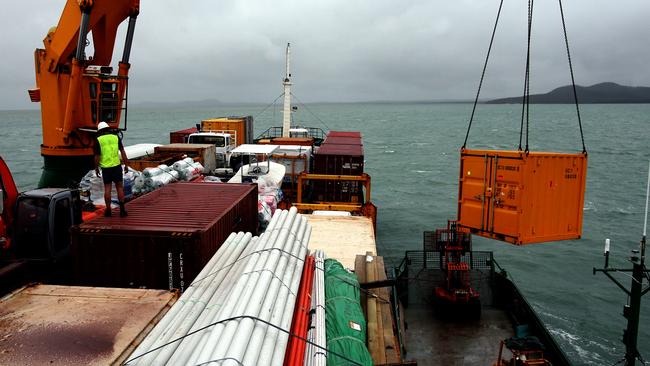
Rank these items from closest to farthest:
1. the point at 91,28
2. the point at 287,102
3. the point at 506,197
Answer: the point at 506,197 < the point at 91,28 < the point at 287,102

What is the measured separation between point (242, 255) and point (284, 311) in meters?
2.23

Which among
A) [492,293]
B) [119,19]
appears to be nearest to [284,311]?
[492,293]

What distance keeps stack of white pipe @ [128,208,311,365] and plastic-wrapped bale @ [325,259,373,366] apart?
2.07 feet

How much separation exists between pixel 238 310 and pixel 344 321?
1857 millimetres

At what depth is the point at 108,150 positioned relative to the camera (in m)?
9.78

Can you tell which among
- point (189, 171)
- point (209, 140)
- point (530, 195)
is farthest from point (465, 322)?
point (209, 140)

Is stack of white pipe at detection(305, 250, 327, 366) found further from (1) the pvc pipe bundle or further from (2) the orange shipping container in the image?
(1) the pvc pipe bundle

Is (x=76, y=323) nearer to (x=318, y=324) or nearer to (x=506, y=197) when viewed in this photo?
(x=318, y=324)

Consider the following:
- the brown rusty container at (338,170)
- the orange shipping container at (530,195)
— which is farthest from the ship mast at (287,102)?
the orange shipping container at (530,195)

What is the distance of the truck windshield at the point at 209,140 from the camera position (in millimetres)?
32062

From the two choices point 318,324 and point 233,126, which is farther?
point 233,126

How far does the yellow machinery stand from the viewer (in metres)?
17.0

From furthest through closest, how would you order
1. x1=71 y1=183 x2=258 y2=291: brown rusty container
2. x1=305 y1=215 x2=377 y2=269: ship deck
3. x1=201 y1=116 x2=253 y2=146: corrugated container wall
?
x1=201 y1=116 x2=253 y2=146: corrugated container wall < x1=305 y1=215 x2=377 y2=269: ship deck < x1=71 y1=183 x2=258 y2=291: brown rusty container

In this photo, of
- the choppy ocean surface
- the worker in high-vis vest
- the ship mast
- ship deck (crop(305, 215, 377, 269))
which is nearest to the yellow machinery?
the worker in high-vis vest
